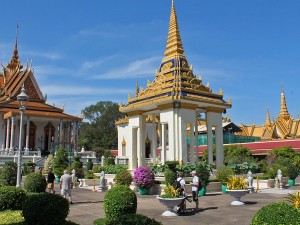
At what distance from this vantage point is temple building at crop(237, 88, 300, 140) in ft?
171

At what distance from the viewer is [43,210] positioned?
9250 millimetres

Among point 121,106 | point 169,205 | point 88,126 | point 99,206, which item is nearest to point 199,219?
point 169,205

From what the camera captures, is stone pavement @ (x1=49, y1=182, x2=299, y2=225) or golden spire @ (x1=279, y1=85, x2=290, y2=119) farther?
golden spire @ (x1=279, y1=85, x2=290, y2=119)

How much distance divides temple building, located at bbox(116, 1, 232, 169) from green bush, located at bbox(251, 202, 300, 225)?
56.8ft

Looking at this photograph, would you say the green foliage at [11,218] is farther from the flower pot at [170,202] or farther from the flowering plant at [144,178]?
the flowering plant at [144,178]

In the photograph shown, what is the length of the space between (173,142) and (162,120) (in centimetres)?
179

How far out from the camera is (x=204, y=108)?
1030 inches

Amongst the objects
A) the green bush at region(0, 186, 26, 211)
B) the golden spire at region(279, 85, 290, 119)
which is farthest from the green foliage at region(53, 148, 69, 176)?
the golden spire at region(279, 85, 290, 119)

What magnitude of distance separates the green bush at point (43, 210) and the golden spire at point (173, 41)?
2062 centimetres

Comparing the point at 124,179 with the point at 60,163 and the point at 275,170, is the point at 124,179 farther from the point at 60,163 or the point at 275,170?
the point at 60,163

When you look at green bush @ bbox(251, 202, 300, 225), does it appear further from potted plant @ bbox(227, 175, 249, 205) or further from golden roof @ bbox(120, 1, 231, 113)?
golden roof @ bbox(120, 1, 231, 113)

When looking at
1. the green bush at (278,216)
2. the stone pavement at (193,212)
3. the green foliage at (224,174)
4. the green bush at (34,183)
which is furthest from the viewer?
the green foliage at (224,174)

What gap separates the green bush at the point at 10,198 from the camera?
1216 cm

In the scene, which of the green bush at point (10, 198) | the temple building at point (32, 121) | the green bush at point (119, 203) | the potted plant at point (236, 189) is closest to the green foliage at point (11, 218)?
the green bush at point (10, 198)
